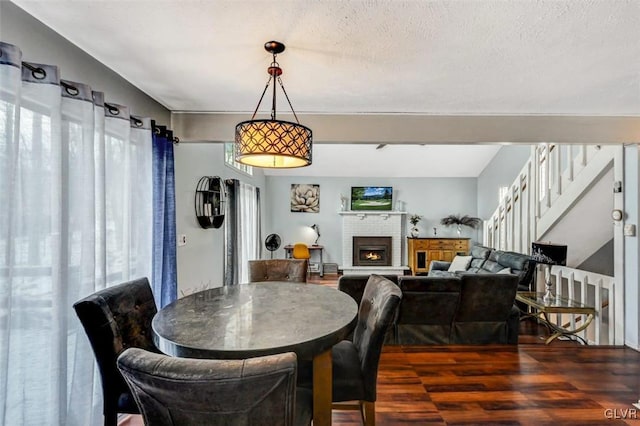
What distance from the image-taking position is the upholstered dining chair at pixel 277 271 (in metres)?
2.90

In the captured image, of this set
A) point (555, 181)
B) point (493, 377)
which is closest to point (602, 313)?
point (555, 181)

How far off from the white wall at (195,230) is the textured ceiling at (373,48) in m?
0.76

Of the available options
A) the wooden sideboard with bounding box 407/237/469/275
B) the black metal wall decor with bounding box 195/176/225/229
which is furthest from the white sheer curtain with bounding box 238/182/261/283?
the wooden sideboard with bounding box 407/237/469/275

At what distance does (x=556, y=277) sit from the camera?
4363 millimetres

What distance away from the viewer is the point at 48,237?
1528mm

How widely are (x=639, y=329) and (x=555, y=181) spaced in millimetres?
2075

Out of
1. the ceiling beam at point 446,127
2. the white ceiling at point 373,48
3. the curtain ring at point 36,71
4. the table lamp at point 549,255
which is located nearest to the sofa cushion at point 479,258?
the table lamp at point 549,255

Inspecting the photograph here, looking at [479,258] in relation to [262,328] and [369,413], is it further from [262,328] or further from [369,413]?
[262,328]

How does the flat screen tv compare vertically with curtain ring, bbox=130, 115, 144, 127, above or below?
below

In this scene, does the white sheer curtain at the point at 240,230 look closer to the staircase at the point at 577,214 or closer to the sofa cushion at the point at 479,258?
the sofa cushion at the point at 479,258

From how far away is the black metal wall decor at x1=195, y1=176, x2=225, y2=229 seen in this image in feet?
11.9

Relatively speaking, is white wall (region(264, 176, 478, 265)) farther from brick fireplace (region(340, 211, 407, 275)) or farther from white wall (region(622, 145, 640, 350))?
white wall (region(622, 145, 640, 350))

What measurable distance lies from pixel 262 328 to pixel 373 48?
170 centimetres

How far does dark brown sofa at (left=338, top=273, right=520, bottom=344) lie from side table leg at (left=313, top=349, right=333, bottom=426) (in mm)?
1837
